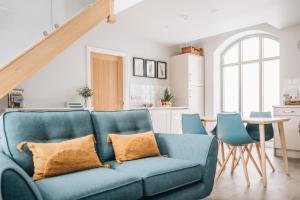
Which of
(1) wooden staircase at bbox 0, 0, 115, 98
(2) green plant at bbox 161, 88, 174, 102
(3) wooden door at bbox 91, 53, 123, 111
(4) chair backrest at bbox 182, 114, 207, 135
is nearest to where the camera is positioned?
(1) wooden staircase at bbox 0, 0, 115, 98

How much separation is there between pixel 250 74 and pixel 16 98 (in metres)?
4.98

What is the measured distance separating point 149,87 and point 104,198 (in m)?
4.63

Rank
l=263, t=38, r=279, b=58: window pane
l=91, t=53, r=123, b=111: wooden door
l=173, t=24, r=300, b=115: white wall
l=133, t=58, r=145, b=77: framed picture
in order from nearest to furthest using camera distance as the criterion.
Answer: l=173, t=24, r=300, b=115: white wall < l=91, t=53, r=123, b=111: wooden door < l=263, t=38, r=279, b=58: window pane < l=133, t=58, r=145, b=77: framed picture

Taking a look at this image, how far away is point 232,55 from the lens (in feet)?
20.6

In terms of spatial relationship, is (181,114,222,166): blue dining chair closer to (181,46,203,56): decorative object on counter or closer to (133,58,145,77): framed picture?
(133,58,145,77): framed picture

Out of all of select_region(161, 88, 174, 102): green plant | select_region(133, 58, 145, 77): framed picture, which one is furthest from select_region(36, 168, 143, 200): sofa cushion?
select_region(161, 88, 174, 102): green plant

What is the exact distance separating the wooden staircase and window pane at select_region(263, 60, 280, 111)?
3780mm

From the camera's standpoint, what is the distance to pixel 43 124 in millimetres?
1900

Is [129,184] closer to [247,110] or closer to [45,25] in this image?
[45,25]

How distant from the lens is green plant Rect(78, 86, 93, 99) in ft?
15.3

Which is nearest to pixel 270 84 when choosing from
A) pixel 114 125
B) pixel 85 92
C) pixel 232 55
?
pixel 232 55

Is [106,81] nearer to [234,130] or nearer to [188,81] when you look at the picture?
[188,81]

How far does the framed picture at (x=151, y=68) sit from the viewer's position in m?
6.01

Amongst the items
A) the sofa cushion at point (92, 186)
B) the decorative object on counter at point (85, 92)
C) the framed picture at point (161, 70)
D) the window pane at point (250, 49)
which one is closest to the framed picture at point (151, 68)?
the framed picture at point (161, 70)
